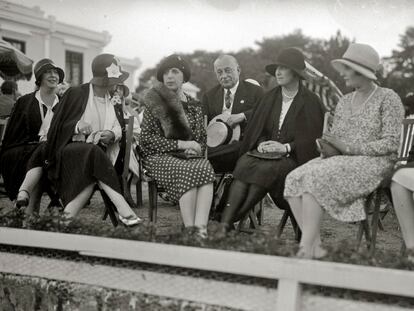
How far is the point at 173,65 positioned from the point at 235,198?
4.41ft

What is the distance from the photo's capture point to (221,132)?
557 cm

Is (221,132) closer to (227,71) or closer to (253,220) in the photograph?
(227,71)

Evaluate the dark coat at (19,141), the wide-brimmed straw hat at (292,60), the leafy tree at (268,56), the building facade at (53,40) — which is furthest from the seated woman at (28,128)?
the leafy tree at (268,56)

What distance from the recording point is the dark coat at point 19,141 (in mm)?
5453

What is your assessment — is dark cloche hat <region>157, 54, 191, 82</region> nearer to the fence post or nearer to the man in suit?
the man in suit

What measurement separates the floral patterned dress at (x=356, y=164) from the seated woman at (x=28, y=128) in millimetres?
2662

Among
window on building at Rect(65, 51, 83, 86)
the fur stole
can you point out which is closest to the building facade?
window on building at Rect(65, 51, 83, 86)

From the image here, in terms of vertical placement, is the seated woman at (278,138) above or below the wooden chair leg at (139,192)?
above

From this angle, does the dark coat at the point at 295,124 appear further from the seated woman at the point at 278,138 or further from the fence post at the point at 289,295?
the fence post at the point at 289,295

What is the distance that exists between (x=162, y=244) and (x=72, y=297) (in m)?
0.70

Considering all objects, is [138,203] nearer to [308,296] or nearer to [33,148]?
[33,148]

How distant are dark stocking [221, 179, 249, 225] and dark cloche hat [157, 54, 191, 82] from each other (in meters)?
1.16

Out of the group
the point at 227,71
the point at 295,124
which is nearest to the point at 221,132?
the point at 227,71

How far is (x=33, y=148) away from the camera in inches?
218
